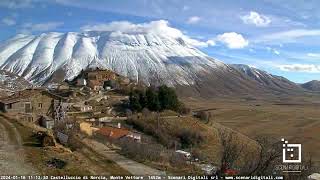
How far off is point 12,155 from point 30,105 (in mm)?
29067

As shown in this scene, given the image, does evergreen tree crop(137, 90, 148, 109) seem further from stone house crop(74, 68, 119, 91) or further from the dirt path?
the dirt path

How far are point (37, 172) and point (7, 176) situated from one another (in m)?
1.44

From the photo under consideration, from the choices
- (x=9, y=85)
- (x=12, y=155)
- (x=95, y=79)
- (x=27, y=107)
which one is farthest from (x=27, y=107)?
(x=9, y=85)

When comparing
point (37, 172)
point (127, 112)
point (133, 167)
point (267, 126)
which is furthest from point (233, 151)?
point (267, 126)

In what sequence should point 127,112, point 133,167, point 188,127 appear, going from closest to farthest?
1. point 133,167
2. point 188,127
3. point 127,112

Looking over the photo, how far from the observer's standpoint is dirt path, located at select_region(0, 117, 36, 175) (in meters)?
19.8

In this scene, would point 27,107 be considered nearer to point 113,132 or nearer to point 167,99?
point 113,132

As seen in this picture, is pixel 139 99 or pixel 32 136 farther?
pixel 139 99

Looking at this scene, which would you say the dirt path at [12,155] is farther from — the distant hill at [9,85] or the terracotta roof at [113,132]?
the distant hill at [9,85]

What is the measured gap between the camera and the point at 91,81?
102 metres

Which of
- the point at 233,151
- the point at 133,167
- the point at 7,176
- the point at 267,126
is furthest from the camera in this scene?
the point at 267,126

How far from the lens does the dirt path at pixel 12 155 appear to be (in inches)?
779

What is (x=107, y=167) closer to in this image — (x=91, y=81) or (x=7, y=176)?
(x=7, y=176)

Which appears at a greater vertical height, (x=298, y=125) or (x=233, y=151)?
(x=233, y=151)
